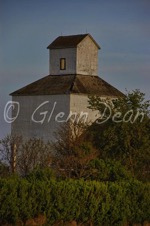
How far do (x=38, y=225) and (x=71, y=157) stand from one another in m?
12.8

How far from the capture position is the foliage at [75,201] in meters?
24.2

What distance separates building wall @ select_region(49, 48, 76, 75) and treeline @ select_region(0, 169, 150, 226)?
31.4m

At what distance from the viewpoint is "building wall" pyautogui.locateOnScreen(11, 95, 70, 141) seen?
55.6 meters

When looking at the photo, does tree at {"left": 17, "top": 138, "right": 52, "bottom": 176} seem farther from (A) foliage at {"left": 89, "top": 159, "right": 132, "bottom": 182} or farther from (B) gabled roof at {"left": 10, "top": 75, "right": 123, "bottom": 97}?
(B) gabled roof at {"left": 10, "top": 75, "right": 123, "bottom": 97}

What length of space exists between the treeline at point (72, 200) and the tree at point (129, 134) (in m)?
6.23

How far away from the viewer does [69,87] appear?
55.7 meters

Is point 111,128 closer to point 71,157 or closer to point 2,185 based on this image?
point 71,157

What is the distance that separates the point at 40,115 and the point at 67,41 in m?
6.01

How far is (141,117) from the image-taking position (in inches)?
1419

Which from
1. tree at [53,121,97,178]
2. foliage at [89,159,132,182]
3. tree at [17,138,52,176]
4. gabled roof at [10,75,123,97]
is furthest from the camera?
gabled roof at [10,75,123,97]

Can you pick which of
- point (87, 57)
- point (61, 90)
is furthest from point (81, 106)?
point (87, 57)

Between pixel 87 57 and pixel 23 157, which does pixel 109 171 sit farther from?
pixel 87 57

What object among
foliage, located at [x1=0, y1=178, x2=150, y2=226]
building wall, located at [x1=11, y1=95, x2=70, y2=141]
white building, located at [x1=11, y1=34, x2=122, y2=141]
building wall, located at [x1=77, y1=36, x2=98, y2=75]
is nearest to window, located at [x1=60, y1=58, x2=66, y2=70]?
white building, located at [x1=11, y1=34, x2=122, y2=141]

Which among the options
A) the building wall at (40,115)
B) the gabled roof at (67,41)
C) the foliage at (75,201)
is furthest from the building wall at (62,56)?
the foliage at (75,201)
